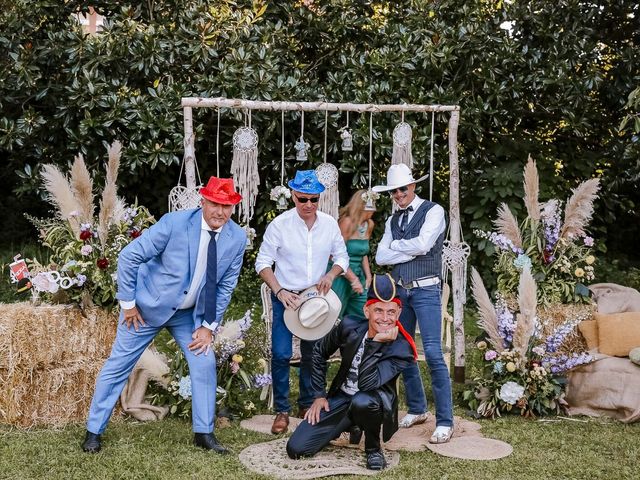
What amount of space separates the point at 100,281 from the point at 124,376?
0.78m

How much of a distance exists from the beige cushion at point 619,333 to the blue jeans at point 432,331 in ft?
4.58

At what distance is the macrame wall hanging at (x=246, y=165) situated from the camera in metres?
5.69

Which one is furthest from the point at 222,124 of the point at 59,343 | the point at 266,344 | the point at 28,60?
the point at 59,343

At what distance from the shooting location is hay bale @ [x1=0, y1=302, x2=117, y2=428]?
15.8ft

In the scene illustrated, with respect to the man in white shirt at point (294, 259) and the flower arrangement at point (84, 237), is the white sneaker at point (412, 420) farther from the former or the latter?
the flower arrangement at point (84, 237)

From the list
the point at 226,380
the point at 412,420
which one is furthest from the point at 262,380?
the point at 412,420

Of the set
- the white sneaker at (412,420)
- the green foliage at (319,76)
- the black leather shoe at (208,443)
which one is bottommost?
the black leather shoe at (208,443)

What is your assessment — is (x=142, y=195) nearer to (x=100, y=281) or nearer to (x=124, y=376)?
(x=100, y=281)

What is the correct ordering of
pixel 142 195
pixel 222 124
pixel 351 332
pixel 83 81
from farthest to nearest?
1. pixel 142 195
2. pixel 222 124
3. pixel 83 81
4. pixel 351 332

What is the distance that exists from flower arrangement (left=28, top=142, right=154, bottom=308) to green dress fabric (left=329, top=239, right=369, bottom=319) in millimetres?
1397

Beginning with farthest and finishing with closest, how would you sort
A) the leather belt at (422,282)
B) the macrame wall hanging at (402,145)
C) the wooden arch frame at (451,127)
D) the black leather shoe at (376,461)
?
the macrame wall hanging at (402,145)
the wooden arch frame at (451,127)
the leather belt at (422,282)
the black leather shoe at (376,461)

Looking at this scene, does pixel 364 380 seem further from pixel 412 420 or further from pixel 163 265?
pixel 163 265

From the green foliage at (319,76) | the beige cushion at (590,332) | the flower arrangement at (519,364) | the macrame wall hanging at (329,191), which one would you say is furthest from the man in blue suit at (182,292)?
the green foliage at (319,76)

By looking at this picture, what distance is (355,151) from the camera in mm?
7855
